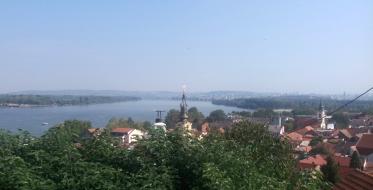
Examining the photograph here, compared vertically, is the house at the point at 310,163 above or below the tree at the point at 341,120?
above

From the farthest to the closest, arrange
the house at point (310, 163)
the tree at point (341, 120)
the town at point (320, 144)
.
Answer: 1. the tree at point (341, 120)
2. the house at point (310, 163)
3. the town at point (320, 144)

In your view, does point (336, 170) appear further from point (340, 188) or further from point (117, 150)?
point (117, 150)

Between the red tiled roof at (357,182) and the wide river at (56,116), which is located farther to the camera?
the wide river at (56,116)

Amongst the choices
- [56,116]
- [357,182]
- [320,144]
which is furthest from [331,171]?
[56,116]

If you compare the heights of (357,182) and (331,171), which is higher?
(357,182)

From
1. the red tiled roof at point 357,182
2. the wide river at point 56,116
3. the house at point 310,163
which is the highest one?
the red tiled roof at point 357,182

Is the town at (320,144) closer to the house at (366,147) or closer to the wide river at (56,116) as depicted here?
the house at (366,147)

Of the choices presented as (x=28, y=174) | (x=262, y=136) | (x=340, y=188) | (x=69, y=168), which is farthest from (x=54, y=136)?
(x=262, y=136)

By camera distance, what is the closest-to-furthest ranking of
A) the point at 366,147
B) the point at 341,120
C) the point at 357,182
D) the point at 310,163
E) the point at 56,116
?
the point at 357,182 → the point at 310,163 → the point at 366,147 → the point at 341,120 → the point at 56,116

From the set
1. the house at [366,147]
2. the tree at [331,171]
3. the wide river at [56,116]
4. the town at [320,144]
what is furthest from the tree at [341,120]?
the tree at [331,171]

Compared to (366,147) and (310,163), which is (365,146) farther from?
(310,163)

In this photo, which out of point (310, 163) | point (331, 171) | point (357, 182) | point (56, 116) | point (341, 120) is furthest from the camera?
point (56, 116)

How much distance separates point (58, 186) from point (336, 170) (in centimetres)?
1514

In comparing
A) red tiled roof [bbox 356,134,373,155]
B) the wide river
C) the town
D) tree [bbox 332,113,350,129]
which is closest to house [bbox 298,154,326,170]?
the town
